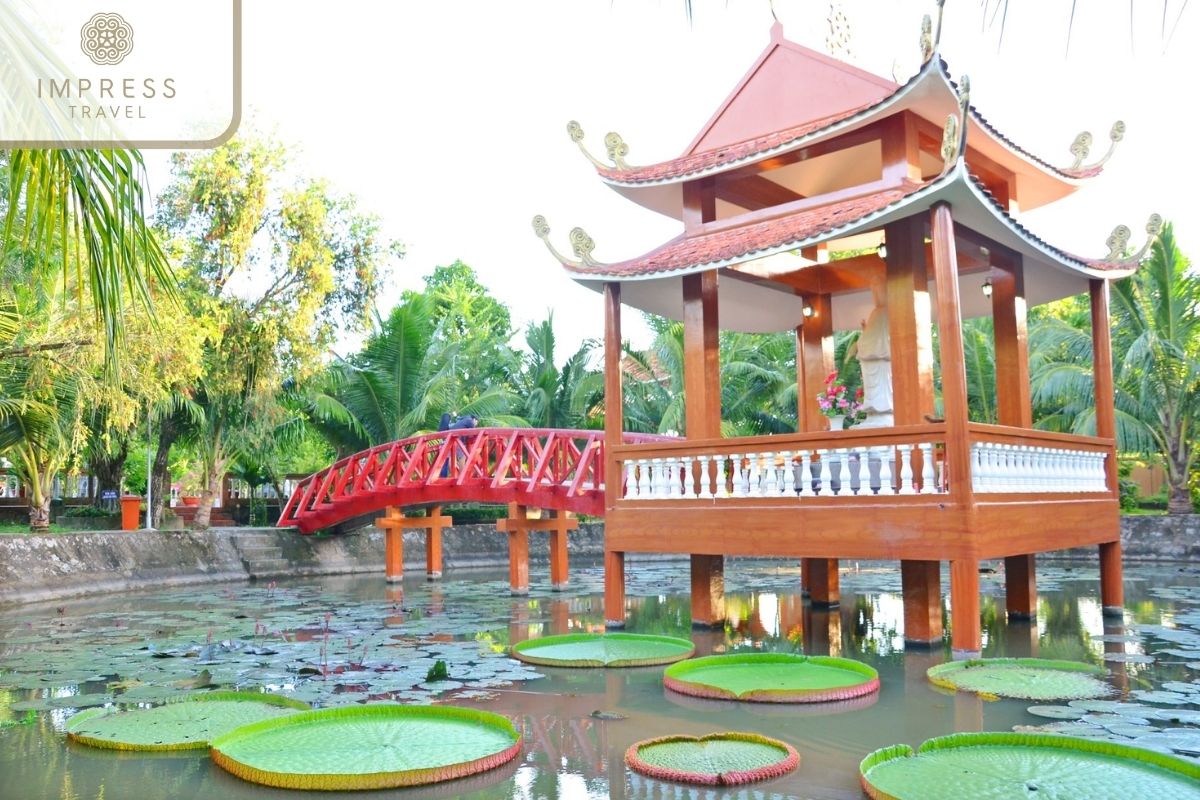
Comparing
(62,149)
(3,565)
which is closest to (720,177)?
(62,149)

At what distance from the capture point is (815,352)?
36.1 feet

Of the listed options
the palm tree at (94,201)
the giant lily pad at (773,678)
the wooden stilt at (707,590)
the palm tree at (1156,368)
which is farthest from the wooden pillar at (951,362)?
the palm tree at (1156,368)

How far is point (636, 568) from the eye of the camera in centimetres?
1994

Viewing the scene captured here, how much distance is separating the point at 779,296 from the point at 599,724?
6797 mm

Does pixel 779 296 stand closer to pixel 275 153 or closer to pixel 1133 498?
pixel 275 153

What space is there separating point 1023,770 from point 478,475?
34.2 ft

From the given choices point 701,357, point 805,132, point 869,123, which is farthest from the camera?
point 701,357

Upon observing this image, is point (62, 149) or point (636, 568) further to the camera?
point (636, 568)

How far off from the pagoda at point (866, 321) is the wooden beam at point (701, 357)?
20mm

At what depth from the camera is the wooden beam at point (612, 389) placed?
9.52 metres

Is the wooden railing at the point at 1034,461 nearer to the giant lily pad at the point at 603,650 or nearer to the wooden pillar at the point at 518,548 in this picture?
the giant lily pad at the point at 603,650

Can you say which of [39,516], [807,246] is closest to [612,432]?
[807,246]

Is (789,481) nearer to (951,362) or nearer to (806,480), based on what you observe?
(806,480)

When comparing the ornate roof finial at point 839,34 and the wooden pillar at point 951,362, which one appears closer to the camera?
the wooden pillar at point 951,362
